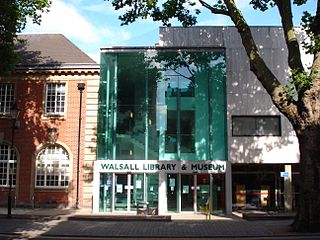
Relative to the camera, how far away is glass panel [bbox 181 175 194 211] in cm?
2456

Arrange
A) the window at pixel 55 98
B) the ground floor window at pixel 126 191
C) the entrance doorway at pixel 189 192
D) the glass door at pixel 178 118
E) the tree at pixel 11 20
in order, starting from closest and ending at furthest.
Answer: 1. the tree at pixel 11 20
2. the entrance doorway at pixel 189 192
3. the ground floor window at pixel 126 191
4. the glass door at pixel 178 118
5. the window at pixel 55 98

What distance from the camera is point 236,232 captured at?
54.6ft

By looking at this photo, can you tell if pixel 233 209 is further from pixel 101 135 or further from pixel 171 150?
pixel 101 135

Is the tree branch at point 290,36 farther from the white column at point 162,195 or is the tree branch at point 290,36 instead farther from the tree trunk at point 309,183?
the white column at point 162,195

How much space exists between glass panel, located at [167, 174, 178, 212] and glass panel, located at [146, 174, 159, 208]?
68 cm

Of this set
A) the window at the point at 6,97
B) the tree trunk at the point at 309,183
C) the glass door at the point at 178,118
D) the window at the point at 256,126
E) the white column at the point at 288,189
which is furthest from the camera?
the window at the point at 6,97

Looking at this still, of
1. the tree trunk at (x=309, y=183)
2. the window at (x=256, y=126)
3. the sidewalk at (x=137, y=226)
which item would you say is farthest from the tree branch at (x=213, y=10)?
the window at (x=256, y=126)

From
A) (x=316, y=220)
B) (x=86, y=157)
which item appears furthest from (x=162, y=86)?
(x=316, y=220)

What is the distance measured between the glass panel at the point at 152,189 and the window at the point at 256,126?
533 centimetres

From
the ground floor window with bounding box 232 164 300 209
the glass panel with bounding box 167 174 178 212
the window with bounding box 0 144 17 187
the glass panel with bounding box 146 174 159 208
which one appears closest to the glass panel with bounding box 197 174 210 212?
the glass panel with bounding box 167 174 178 212

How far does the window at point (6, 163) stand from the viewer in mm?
26578

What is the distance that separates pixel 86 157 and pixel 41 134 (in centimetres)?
322

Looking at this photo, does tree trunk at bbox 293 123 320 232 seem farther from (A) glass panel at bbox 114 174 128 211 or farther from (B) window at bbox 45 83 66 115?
(B) window at bbox 45 83 66 115

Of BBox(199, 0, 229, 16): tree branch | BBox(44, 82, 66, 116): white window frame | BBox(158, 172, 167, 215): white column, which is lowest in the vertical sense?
BBox(158, 172, 167, 215): white column
